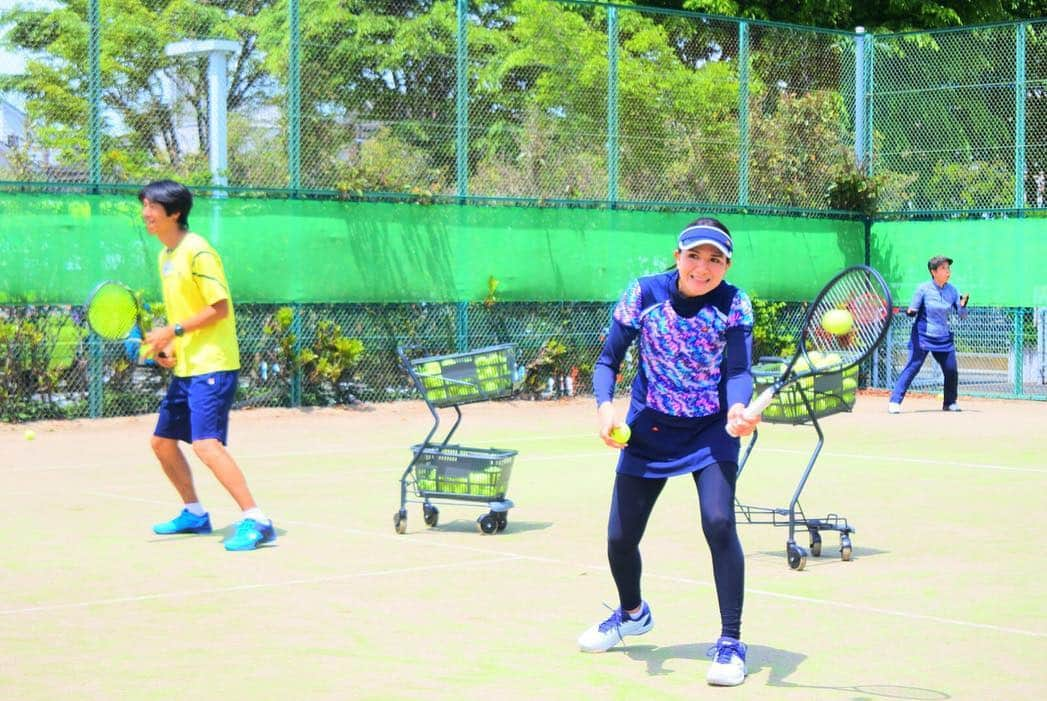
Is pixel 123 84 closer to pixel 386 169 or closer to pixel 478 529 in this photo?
pixel 386 169

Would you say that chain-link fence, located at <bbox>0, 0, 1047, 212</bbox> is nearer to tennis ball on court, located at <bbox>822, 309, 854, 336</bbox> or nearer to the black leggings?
tennis ball on court, located at <bbox>822, 309, 854, 336</bbox>

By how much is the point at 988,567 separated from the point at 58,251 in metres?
10.2

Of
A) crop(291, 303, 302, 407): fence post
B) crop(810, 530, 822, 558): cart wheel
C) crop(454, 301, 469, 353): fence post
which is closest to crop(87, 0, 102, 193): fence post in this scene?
crop(291, 303, 302, 407): fence post

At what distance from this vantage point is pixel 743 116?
20625 mm

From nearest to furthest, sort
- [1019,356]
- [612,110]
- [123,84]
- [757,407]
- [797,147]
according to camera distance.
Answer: [757,407]
[123,84]
[612,110]
[1019,356]
[797,147]

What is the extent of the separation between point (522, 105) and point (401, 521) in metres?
10.7

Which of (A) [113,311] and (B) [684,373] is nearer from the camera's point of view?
(B) [684,373]

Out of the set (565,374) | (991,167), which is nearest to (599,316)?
(565,374)

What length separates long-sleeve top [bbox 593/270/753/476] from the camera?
552 cm

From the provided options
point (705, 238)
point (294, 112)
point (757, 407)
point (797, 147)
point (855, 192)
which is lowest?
point (757, 407)

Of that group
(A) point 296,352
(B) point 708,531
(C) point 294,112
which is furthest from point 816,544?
(C) point 294,112

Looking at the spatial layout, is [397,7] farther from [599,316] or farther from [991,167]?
[991,167]

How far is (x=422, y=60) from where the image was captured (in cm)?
1841

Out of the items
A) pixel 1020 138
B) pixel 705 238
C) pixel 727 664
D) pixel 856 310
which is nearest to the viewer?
pixel 727 664
